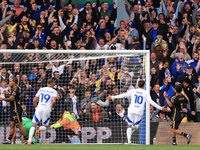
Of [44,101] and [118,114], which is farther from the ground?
[44,101]

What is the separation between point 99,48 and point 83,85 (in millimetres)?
2008

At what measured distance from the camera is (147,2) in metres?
13.7

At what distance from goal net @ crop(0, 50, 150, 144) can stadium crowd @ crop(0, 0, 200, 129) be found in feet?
0.09

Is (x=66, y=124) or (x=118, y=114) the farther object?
(x=118, y=114)

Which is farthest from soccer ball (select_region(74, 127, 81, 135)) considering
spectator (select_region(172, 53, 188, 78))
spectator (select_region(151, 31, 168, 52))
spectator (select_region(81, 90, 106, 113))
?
spectator (select_region(151, 31, 168, 52))

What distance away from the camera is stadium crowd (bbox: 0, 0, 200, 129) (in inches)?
411

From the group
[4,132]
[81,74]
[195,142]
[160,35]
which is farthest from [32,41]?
[195,142]

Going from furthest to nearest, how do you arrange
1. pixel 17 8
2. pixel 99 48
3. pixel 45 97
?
pixel 17 8
pixel 99 48
pixel 45 97

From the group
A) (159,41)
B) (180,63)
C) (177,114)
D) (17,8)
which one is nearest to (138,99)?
(177,114)

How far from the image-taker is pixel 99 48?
12023 millimetres

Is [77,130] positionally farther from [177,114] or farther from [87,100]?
[177,114]

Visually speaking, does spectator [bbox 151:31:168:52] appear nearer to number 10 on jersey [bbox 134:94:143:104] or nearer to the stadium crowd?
the stadium crowd

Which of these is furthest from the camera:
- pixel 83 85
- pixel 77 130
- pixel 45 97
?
pixel 83 85

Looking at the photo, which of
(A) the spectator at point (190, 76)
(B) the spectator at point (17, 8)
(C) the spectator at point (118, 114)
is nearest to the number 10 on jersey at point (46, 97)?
(C) the spectator at point (118, 114)
